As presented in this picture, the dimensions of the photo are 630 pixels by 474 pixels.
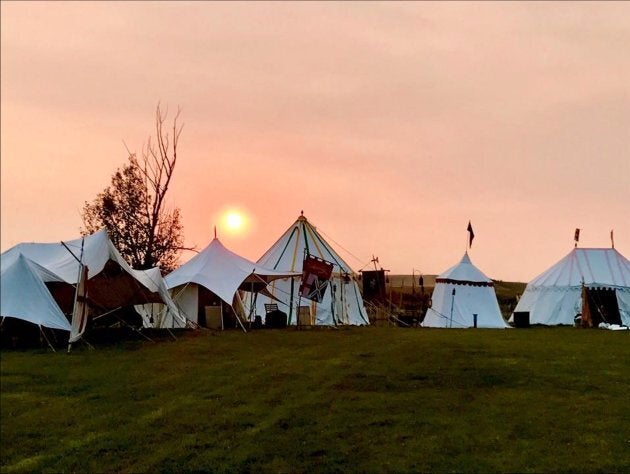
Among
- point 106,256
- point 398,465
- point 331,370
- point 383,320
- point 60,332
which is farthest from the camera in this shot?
point 383,320

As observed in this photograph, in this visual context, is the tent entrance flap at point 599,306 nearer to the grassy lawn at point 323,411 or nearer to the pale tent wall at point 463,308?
the pale tent wall at point 463,308

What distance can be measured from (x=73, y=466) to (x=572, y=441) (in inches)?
272

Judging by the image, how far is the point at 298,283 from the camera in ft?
108

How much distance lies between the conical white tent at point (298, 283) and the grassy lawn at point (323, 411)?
14571 mm

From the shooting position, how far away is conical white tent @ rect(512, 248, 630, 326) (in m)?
34.1

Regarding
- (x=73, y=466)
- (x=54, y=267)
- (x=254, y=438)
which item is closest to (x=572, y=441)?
(x=254, y=438)

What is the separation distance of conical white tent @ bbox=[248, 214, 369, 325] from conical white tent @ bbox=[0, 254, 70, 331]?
496 inches

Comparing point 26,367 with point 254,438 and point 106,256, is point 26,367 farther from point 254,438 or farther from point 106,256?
point 254,438

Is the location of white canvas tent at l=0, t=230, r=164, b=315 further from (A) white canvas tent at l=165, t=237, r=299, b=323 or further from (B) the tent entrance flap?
(B) the tent entrance flap

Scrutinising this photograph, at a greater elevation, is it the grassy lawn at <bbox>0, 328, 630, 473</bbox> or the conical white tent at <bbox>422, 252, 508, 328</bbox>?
the conical white tent at <bbox>422, 252, 508, 328</bbox>

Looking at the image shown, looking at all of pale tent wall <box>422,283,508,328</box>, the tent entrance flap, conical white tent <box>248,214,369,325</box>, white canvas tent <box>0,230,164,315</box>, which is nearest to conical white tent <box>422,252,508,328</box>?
pale tent wall <box>422,283,508,328</box>

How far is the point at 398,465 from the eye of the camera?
897 centimetres

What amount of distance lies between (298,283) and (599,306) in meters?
14.4

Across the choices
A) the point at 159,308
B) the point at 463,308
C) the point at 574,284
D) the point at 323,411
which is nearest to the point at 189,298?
the point at 159,308
